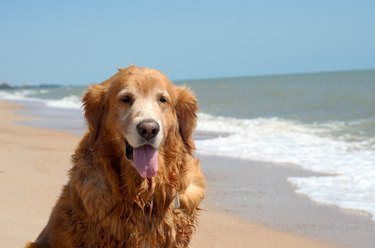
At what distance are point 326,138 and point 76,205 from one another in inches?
394

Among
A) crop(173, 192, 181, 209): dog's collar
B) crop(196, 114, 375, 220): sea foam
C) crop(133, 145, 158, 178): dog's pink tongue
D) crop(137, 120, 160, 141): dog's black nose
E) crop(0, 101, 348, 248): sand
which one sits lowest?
crop(0, 101, 348, 248): sand

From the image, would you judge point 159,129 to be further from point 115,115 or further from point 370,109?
point 370,109

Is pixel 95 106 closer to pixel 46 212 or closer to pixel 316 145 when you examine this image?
pixel 46 212

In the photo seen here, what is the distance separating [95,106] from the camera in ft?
13.4

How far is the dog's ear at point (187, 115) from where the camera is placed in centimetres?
417

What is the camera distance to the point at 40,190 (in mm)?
7027

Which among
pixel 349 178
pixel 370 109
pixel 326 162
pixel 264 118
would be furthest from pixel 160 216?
pixel 370 109

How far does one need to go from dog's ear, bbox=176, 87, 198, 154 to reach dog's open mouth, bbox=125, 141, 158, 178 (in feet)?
1.34

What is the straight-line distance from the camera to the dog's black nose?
3.57 metres

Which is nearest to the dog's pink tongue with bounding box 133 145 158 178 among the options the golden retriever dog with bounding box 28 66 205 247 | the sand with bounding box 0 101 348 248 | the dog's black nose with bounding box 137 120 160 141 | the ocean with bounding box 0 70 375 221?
the golden retriever dog with bounding box 28 66 205 247

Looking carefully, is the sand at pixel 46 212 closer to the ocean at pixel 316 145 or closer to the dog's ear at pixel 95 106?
the ocean at pixel 316 145

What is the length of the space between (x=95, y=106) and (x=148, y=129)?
2.25ft

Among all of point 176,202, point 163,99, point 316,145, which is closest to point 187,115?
point 163,99

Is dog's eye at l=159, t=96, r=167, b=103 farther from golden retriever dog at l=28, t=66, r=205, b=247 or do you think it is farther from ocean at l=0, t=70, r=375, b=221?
ocean at l=0, t=70, r=375, b=221
